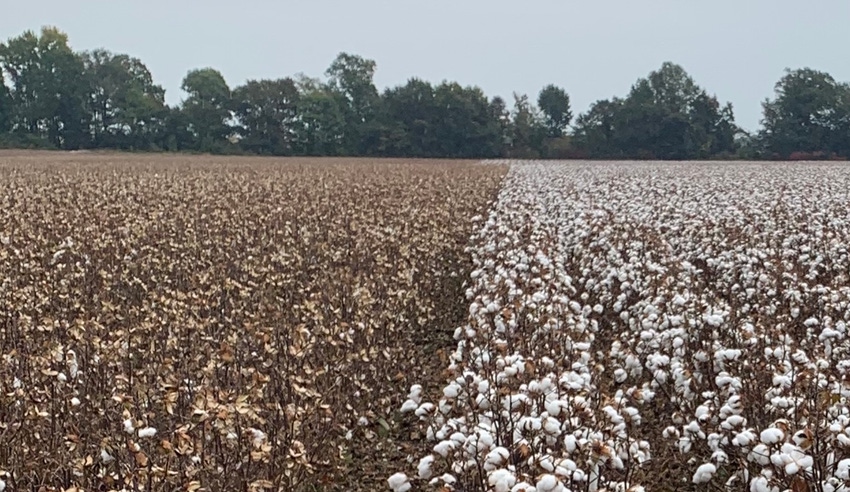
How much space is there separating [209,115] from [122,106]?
29.3 ft

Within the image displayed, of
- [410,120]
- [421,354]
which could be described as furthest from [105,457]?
[410,120]

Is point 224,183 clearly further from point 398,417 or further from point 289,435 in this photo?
point 289,435

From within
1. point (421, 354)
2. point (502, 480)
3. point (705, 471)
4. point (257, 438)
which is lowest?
point (421, 354)

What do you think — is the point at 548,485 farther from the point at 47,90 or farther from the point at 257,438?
the point at 47,90

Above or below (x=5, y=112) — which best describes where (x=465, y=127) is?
below

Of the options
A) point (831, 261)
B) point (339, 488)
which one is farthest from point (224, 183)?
point (339, 488)

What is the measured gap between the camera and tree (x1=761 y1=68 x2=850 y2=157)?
6988cm

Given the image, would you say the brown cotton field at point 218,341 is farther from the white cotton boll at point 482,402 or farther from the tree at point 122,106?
the tree at point 122,106

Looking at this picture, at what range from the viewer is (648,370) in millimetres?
6328

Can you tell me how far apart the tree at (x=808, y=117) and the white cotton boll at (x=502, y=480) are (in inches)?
2837

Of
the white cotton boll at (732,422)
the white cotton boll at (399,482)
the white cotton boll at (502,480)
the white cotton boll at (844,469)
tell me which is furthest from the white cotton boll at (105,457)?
the white cotton boll at (844,469)

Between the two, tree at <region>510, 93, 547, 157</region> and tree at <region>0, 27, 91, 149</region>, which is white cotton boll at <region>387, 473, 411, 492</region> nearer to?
tree at <region>510, 93, 547, 157</region>

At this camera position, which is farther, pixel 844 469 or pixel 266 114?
pixel 266 114

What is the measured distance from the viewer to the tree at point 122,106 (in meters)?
78.0
